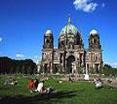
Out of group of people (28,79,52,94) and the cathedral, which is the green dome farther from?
group of people (28,79,52,94)

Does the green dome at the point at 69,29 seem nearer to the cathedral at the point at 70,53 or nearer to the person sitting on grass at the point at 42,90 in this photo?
the cathedral at the point at 70,53

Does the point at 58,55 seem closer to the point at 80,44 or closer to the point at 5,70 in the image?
the point at 80,44

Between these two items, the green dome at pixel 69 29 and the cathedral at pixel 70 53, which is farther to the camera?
the green dome at pixel 69 29

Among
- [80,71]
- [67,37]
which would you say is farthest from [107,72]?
[67,37]

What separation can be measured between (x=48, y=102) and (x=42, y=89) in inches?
273

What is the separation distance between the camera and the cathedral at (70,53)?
12550 centimetres

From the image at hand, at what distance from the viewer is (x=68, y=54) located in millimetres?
129125

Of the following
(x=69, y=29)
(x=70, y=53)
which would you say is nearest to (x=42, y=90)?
(x=70, y=53)

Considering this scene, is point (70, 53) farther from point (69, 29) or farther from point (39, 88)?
point (39, 88)

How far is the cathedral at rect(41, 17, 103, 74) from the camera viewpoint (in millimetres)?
125500

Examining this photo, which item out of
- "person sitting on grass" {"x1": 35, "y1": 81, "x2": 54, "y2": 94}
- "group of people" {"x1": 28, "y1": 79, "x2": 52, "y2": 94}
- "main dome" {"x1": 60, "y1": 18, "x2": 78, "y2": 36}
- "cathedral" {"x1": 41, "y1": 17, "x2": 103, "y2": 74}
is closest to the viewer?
"person sitting on grass" {"x1": 35, "y1": 81, "x2": 54, "y2": 94}

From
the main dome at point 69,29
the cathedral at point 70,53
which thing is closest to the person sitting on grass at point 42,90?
the cathedral at point 70,53

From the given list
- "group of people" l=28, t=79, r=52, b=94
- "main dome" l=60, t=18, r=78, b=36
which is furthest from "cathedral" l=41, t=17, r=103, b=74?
"group of people" l=28, t=79, r=52, b=94

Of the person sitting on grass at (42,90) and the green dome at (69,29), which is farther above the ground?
the green dome at (69,29)
